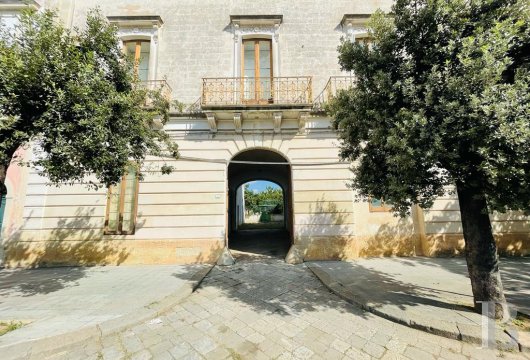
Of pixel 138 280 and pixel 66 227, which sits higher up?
pixel 66 227

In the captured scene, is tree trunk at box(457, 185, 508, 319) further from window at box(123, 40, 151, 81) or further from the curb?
window at box(123, 40, 151, 81)

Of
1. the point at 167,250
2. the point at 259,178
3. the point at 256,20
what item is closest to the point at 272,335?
the point at 167,250

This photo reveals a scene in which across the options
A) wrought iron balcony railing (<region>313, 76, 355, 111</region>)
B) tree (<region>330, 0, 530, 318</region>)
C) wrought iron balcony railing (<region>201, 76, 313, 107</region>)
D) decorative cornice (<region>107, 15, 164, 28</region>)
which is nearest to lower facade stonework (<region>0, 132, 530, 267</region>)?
wrought iron balcony railing (<region>313, 76, 355, 111</region>)

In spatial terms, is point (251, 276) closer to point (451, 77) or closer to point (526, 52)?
point (451, 77)

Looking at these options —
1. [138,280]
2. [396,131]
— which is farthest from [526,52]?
[138,280]

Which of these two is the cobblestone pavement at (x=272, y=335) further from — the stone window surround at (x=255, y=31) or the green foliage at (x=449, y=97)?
the stone window surround at (x=255, y=31)

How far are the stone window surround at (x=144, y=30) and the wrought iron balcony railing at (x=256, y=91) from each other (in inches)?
74.7

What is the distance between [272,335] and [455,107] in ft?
12.1

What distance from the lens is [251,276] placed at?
230 inches

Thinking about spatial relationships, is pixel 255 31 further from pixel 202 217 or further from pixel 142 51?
pixel 202 217

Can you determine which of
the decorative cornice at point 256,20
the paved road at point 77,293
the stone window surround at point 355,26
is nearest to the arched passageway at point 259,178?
the paved road at point 77,293

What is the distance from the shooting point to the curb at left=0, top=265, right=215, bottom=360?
2.80 meters

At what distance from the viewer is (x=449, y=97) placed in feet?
9.96

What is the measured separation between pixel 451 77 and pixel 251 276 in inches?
207
